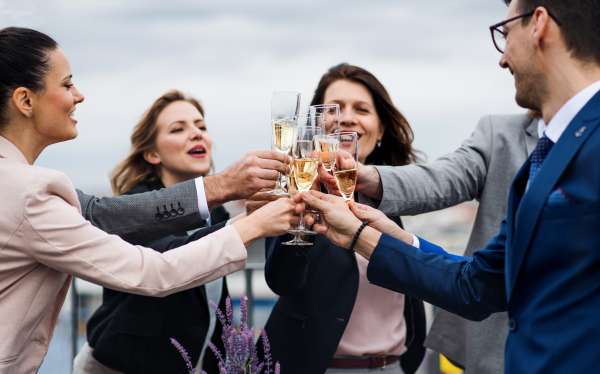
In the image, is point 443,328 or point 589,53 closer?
point 589,53

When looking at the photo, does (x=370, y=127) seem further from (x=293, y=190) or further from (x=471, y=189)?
(x=293, y=190)

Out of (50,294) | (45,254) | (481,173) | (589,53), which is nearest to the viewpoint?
(589,53)

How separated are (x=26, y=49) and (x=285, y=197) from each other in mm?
967

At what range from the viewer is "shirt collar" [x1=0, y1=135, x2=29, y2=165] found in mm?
1484

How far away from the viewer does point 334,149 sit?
A: 1776 millimetres

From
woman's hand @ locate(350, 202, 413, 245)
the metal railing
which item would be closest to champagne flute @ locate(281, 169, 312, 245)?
woman's hand @ locate(350, 202, 413, 245)

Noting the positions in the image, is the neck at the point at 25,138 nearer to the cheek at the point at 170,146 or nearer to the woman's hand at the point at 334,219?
the woman's hand at the point at 334,219

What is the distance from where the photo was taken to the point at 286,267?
2027 mm

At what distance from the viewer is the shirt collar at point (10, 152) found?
148cm

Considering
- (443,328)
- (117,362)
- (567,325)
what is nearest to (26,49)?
(117,362)

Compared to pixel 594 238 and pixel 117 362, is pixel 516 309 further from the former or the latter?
pixel 117 362

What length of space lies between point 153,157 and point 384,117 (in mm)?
1438

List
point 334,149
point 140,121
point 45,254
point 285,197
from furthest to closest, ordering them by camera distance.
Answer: point 140,121, point 285,197, point 334,149, point 45,254

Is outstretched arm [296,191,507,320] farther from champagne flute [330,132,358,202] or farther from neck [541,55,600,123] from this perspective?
neck [541,55,600,123]
